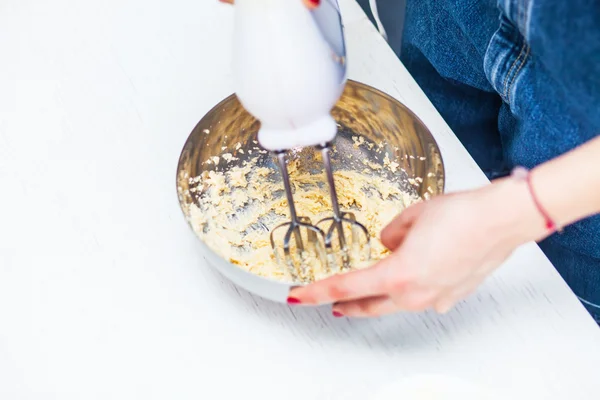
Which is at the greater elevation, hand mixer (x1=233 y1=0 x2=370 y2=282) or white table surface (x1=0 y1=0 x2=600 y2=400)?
hand mixer (x1=233 y1=0 x2=370 y2=282)

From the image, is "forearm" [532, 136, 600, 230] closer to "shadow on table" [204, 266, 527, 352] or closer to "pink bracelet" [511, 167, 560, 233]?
"pink bracelet" [511, 167, 560, 233]

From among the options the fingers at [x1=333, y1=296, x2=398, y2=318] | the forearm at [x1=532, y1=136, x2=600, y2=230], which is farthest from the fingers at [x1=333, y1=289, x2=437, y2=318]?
the forearm at [x1=532, y1=136, x2=600, y2=230]

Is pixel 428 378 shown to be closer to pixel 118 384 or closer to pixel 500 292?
pixel 500 292

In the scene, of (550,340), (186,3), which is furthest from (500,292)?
(186,3)

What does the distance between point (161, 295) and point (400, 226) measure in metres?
0.23

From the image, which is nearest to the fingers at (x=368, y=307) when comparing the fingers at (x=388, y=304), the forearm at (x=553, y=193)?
the fingers at (x=388, y=304)

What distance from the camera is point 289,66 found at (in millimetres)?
415

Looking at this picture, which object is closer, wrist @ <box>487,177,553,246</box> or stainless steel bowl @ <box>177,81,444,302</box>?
wrist @ <box>487,177,553,246</box>

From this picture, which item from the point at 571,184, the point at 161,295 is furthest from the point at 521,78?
the point at 161,295

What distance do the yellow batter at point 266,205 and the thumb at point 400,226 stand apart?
0.04 metres

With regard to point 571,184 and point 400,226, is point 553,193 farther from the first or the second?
point 400,226

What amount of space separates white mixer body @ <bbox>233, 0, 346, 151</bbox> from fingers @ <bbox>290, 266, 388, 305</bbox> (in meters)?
0.10

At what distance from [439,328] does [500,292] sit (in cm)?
7

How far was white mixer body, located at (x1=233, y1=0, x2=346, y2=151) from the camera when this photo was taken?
41cm
